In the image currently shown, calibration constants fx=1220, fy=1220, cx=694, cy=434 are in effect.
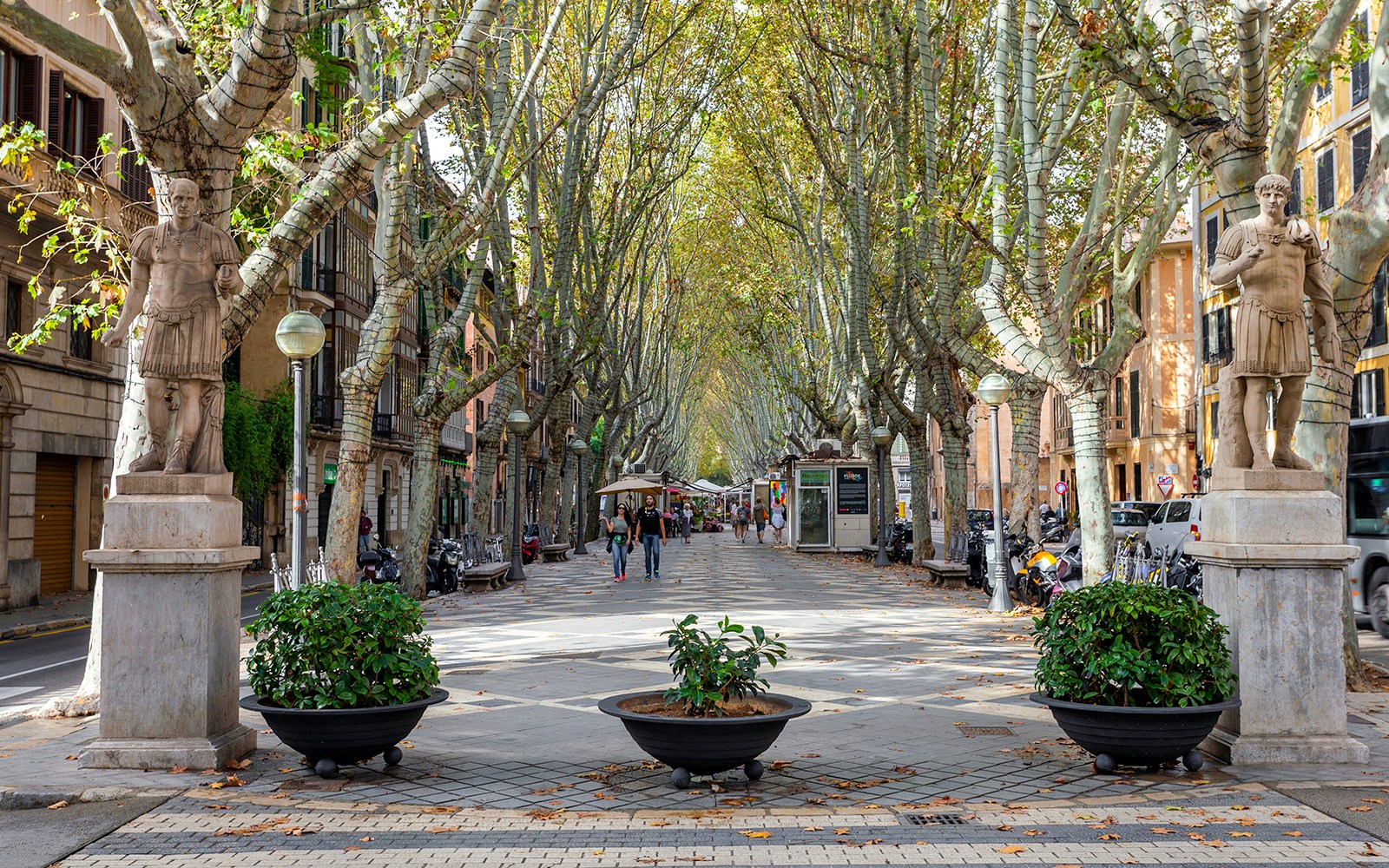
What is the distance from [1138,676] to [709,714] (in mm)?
2421

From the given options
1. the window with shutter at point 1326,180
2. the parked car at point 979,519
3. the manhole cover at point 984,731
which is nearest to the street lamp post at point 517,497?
the manhole cover at point 984,731

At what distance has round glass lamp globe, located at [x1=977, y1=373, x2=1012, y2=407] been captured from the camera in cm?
1881

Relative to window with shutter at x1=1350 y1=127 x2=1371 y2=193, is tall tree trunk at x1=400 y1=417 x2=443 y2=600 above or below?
below

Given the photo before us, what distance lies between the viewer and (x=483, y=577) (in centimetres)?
2314

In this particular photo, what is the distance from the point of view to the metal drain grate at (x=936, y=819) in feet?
20.2

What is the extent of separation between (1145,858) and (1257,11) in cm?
678

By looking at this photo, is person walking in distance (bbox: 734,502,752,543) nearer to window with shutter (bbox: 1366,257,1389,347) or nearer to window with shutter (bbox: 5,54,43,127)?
window with shutter (bbox: 1366,257,1389,347)

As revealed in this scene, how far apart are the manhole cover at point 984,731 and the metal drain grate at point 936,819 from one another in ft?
7.18

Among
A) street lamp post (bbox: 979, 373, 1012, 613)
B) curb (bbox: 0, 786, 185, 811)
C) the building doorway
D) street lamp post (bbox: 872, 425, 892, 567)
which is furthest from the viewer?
street lamp post (bbox: 872, 425, 892, 567)

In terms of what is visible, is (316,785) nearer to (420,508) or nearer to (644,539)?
(420,508)

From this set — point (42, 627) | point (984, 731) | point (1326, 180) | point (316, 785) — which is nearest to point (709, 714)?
point (316, 785)

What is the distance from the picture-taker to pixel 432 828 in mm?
6090

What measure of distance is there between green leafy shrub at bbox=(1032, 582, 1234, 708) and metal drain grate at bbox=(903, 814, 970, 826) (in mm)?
1295

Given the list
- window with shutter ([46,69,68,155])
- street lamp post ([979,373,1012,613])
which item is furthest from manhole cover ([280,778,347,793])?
window with shutter ([46,69,68,155])
